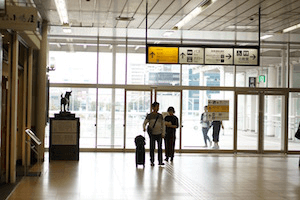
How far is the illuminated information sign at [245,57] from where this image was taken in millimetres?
11383

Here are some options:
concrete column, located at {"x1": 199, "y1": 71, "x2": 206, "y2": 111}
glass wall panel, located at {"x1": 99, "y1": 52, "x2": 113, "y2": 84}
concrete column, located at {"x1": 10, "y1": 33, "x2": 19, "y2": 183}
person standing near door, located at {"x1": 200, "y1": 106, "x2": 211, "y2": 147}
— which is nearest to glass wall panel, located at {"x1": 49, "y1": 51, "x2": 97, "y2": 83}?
glass wall panel, located at {"x1": 99, "y1": 52, "x2": 113, "y2": 84}

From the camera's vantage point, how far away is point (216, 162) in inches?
509

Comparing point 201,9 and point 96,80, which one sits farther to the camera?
point 96,80

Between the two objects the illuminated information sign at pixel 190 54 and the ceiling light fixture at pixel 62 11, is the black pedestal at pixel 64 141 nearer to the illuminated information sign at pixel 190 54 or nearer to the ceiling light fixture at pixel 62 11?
the ceiling light fixture at pixel 62 11

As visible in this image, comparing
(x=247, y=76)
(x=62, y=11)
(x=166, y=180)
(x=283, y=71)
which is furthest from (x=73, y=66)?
(x=166, y=180)

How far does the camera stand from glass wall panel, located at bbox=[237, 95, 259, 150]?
1595 centimetres

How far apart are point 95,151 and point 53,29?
4.03 m

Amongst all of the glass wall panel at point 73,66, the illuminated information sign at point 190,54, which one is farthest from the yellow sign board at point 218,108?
→ the illuminated information sign at point 190,54

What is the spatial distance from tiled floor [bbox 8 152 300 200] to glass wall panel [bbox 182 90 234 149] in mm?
2179

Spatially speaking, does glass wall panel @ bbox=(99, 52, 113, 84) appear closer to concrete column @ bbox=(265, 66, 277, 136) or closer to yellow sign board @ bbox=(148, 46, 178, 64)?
yellow sign board @ bbox=(148, 46, 178, 64)

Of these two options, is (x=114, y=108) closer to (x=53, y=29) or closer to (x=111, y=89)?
(x=111, y=89)

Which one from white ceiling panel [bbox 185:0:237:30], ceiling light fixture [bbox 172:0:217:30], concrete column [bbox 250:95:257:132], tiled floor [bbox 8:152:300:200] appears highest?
ceiling light fixture [bbox 172:0:217:30]

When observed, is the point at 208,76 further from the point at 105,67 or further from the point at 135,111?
the point at 105,67

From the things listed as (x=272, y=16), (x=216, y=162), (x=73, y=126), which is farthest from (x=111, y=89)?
(x=272, y=16)
